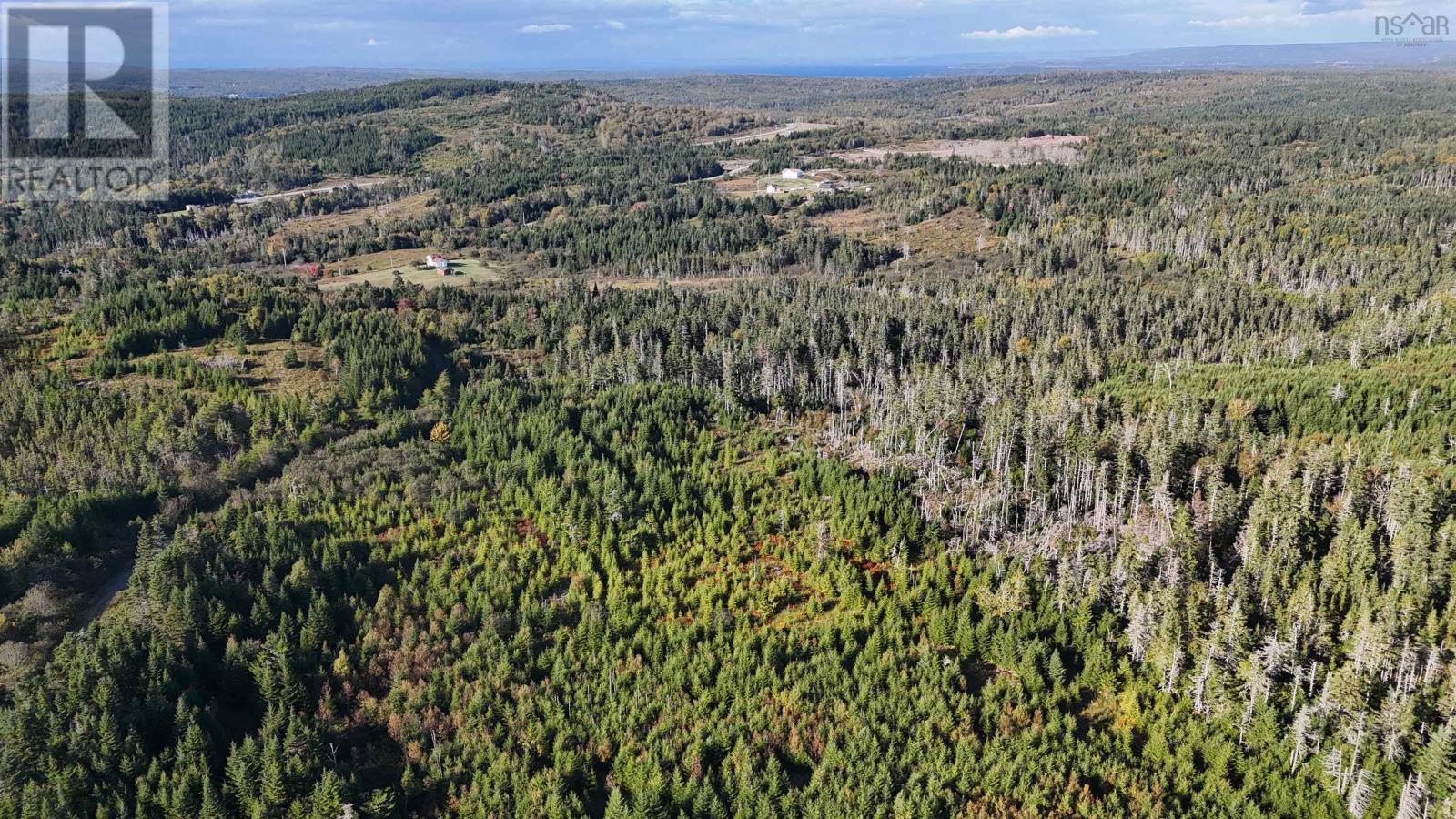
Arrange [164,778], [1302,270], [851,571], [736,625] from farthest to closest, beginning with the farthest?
[1302,270] < [851,571] < [736,625] < [164,778]

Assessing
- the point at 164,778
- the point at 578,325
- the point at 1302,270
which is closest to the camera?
the point at 164,778

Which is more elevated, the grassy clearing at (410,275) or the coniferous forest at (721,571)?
the grassy clearing at (410,275)

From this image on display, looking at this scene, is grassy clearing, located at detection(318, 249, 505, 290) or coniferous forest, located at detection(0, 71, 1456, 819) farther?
grassy clearing, located at detection(318, 249, 505, 290)

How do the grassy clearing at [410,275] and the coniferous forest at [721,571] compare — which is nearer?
the coniferous forest at [721,571]

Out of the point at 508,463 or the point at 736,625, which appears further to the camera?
the point at 508,463

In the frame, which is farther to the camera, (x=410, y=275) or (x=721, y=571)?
(x=410, y=275)

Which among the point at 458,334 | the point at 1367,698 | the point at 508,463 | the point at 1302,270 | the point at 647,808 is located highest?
the point at 1302,270

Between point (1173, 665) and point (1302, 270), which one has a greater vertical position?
point (1302, 270)

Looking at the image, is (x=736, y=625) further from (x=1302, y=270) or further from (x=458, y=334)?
(x=1302, y=270)

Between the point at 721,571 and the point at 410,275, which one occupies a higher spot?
the point at 410,275

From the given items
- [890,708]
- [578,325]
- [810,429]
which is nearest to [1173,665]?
[890,708]

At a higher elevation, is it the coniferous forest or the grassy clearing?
the grassy clearing
